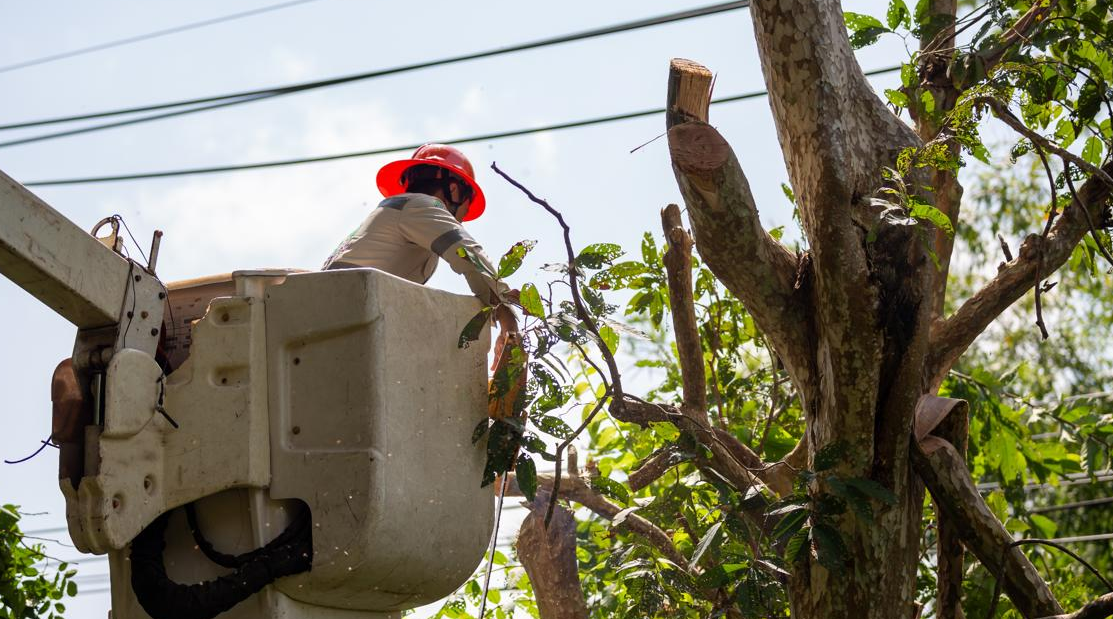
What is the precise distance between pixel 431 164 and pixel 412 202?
0.39m

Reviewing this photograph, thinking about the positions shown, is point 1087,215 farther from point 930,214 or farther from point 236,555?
point 236,555

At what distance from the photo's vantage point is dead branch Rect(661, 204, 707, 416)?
15.3ft

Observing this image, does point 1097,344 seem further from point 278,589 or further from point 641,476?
point 278,589

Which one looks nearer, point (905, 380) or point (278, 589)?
point (278, 589)

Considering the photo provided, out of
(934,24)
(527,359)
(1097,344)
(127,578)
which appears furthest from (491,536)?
(1097,344)

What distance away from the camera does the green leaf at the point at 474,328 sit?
3.55 meters

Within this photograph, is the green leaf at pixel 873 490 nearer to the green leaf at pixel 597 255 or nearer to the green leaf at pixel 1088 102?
the green leaf at pixel 597 255

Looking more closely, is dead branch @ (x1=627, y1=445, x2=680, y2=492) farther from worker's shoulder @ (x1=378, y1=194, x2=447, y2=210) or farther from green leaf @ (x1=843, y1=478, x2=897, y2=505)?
worker's shoulder @ (x1=378, y1=194, x2=447, y2=210)

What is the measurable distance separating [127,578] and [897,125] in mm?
2717

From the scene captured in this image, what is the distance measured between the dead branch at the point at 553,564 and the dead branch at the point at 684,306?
36.1 inches

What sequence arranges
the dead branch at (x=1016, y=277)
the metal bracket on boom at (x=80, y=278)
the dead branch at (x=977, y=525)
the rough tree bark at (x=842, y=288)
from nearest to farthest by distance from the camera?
the metal bracket on boom at (x=80, y=278) < the rough tree bark at (x=842, y=288) < the dead branch at (x=977, y=525) < the dead branch at (x=1016, y=277)

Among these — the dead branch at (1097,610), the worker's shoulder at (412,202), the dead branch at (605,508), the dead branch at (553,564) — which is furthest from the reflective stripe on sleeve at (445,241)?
the dead branch at (1097,610)

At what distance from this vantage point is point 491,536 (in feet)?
12.3

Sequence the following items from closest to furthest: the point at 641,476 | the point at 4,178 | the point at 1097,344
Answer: the point at 4,178 → the point at 641,476 → the point at 1097,344
